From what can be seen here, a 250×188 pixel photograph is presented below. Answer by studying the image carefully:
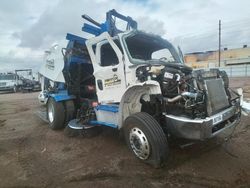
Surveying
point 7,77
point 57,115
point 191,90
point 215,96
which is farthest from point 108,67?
point 7,77

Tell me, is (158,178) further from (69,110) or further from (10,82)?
(10,82)

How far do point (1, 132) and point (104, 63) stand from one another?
3703 millimetres

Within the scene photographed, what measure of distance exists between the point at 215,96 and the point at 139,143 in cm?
143

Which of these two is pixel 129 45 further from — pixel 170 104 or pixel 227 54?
pixel 227 54

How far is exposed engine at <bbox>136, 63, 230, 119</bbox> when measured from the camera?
3291 mm

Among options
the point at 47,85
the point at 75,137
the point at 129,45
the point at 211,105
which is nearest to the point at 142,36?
the point at 129,45

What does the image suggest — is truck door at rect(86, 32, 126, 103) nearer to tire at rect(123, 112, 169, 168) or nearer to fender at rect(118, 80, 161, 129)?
fender at rect(118, 80, 161, 129)

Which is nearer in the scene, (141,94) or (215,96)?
(215,96)

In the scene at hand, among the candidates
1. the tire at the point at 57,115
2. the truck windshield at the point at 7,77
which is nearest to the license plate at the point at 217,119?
the tire at the point at 57,115

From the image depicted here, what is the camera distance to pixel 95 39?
4.91m

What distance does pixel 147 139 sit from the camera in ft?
11.3

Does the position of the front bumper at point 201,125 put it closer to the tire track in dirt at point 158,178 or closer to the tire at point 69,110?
the tire track in dirt at point 158,178

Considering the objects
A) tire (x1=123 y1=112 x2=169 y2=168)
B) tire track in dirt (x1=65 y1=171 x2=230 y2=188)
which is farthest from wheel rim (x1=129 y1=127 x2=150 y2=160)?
tire track in dirt (x1=65 y1=171 x2=230 y2=188)

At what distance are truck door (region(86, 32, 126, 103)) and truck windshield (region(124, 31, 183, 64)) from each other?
321mm
